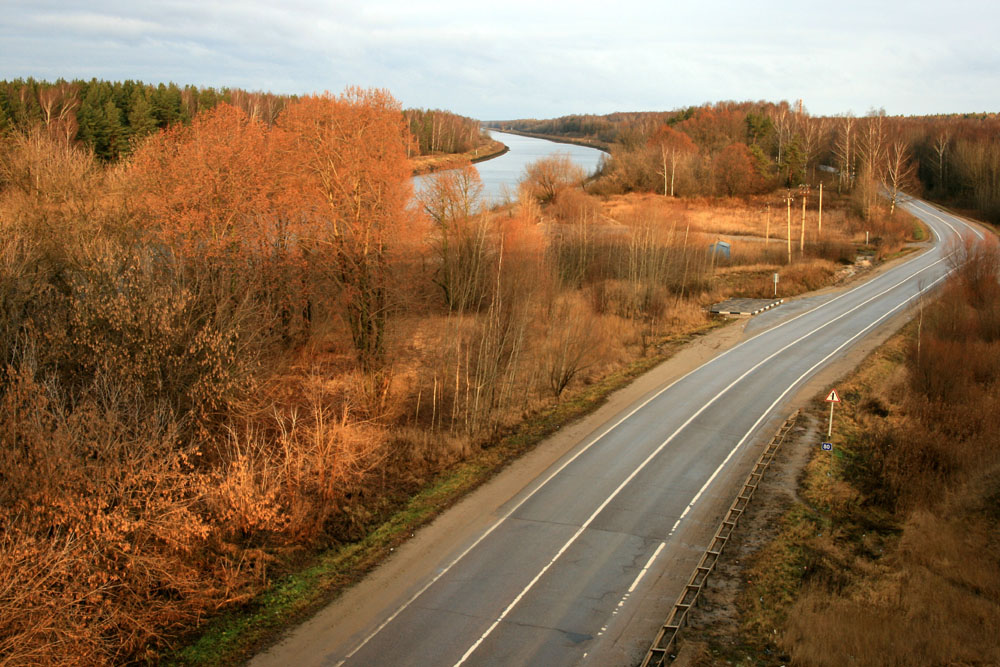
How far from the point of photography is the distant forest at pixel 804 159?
85938mm

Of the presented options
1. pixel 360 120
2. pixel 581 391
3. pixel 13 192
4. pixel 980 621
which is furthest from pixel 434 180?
pixel 980 621

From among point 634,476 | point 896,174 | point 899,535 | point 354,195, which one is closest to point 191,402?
point 354,195

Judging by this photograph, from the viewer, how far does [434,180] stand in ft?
131

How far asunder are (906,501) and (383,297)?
58.5 feet

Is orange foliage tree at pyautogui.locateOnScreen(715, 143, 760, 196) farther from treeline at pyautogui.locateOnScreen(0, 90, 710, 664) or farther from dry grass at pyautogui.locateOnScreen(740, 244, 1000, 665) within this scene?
dry grass at pyautogui.locateOnScreen(740, 244, 1000, 665)

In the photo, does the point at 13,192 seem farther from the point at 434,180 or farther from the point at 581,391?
the point at 581,391

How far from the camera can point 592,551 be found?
54.9 ft

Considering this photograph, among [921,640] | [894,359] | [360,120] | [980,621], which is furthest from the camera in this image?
[894,359]

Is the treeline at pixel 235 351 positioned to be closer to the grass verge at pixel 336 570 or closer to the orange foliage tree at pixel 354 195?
the orange foliage tree at pixel 354 195

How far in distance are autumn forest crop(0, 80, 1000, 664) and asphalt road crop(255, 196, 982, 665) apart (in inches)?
107

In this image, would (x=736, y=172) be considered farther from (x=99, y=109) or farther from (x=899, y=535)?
(x=899, y=535)

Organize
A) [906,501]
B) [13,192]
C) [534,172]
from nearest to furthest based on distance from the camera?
[906,501] → [13,192] → [534,172]

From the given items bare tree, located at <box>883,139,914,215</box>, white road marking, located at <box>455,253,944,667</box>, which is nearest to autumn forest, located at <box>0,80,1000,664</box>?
white road marking, located at <box>455,253,944,667</box>

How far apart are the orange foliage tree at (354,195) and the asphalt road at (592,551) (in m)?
9.35
